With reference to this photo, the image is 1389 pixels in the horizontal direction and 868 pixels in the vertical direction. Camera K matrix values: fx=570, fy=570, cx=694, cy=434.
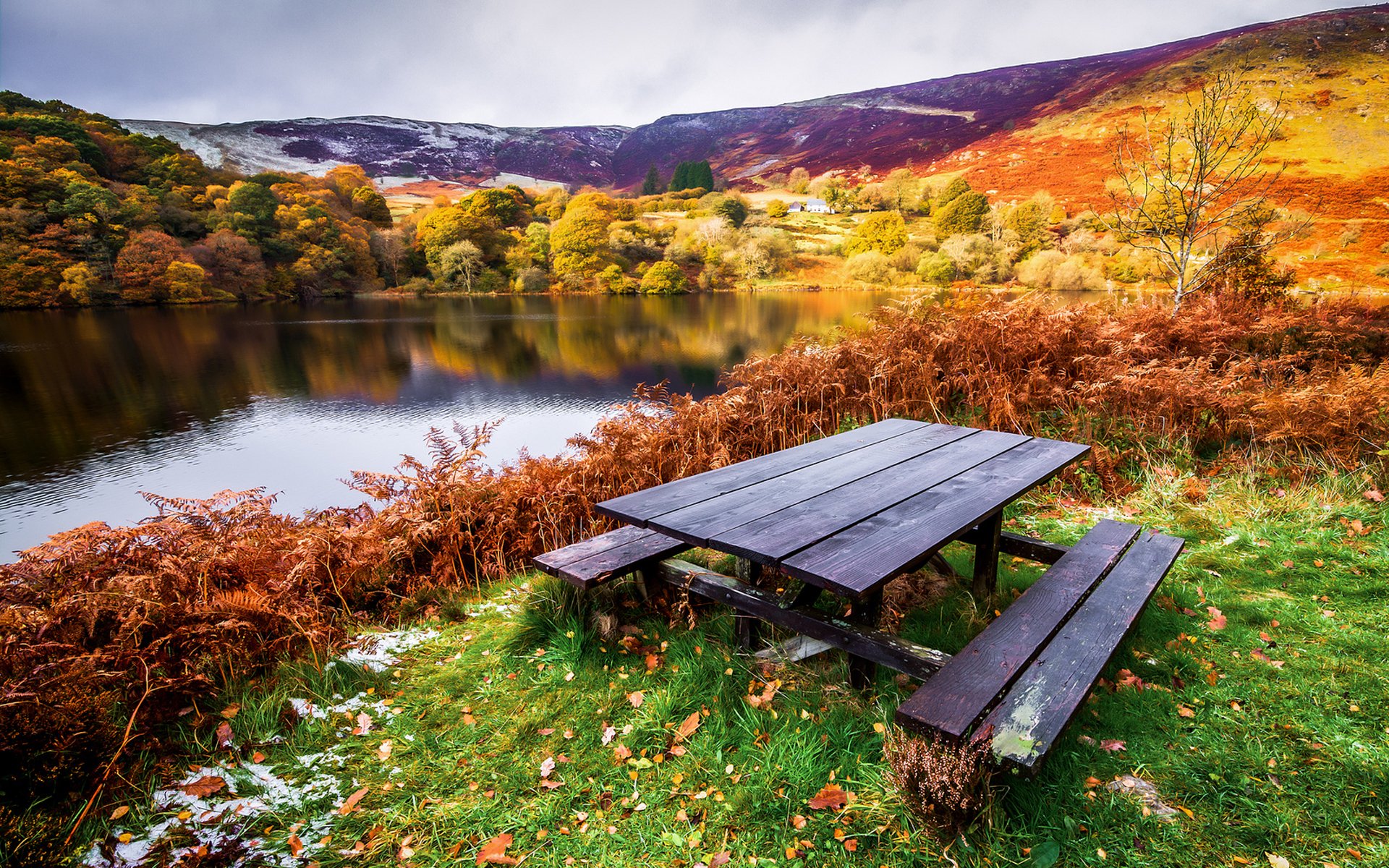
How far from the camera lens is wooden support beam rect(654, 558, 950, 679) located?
187 cm

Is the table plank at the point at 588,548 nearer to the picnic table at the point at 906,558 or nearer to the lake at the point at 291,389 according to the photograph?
the picnic table at the point at 906,558

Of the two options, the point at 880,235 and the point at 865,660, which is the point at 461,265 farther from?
the point at 865,660

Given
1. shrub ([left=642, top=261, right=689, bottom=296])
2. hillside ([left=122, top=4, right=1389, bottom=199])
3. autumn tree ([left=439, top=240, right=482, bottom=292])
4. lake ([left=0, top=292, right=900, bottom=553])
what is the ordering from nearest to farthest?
lake ([left=0, top=292, right=900, bottom=553])
hillside ([left=122, top=4, right=1389, bottom=199])
shrub ([left=642, top=261, right=689, bottom=296])
autumn tree ([left=439, top=240, right=482, bottom=292])

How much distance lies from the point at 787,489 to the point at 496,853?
1.54 metres

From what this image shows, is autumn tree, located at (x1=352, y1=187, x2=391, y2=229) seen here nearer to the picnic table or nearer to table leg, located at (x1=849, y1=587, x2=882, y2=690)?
the picnic table

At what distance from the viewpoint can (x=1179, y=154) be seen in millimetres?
24688

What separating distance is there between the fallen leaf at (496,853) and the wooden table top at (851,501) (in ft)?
3.32

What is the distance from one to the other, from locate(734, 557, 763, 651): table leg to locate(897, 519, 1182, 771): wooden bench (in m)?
0.86

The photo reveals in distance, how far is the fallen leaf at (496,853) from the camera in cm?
163

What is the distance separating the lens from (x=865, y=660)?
2143mm

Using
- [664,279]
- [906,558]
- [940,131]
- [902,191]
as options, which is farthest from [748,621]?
[940,131]

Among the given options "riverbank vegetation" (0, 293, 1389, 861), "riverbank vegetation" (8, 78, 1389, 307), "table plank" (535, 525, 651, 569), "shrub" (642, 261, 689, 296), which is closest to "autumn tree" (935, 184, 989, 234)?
"riverbank vegetation" (8, 78, 1389, 307)

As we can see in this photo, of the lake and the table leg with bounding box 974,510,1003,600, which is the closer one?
the table leg with bounding box 974,510,1003,600

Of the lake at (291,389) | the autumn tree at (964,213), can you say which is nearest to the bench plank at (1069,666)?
the lake at (291,389)
